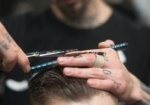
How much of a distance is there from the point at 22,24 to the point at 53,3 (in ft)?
0.53

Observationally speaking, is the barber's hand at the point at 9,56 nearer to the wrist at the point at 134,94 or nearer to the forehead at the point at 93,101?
the forehead at the point at 93,101

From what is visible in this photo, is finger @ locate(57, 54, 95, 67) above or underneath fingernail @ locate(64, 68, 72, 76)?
above

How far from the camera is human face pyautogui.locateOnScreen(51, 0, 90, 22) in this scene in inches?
57.6

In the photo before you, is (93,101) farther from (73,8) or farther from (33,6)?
(33,6)

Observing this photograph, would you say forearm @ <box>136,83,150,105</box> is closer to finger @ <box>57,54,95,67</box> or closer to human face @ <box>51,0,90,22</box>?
finger @ <box>57,54,95,67</box>

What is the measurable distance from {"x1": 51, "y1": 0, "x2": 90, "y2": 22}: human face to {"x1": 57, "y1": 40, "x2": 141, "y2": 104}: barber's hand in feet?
1.61

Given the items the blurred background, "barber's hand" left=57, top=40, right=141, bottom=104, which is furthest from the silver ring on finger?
the blurred background

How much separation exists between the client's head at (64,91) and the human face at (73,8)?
0.56 m

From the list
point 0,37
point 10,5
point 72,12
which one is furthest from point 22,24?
point 10,5

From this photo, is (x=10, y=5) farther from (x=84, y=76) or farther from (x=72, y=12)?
(x=84, y=76)

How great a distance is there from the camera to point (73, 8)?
1.48 metres

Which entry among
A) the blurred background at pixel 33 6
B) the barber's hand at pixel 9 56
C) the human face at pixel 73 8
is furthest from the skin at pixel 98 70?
the blurred background at pixel 33 6

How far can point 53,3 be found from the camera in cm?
153

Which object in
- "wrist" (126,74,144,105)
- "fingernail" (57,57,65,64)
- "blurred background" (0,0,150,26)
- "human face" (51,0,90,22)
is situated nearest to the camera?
"fingernail" (57,57,65,64)
